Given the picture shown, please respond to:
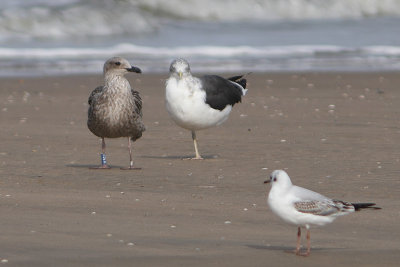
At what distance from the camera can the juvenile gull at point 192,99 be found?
10.5 meters

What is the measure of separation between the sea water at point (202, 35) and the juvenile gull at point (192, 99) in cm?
852

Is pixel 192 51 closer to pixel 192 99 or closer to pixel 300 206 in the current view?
pixel 192 99

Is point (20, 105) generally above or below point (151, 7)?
below

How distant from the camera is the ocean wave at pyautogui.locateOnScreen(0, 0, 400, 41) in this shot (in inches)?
1049

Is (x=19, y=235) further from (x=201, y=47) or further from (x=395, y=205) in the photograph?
(x=201, y=47)

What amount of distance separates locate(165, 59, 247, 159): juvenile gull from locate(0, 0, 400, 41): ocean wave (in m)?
15.3

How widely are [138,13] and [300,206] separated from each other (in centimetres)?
2381

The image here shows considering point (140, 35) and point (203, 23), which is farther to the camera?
point (203, 23)

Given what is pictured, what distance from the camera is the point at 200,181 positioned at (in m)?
8.97

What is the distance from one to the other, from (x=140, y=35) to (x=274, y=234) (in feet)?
67.5

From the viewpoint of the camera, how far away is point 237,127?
12461mm

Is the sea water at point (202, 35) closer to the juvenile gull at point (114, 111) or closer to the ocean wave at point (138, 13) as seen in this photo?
the ocean wave at point (138, 13)

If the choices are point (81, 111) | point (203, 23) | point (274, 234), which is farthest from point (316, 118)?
point (203, 23)

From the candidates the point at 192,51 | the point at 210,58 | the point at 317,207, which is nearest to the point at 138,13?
the point at 192,51
